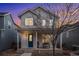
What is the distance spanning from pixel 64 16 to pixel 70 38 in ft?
1.49

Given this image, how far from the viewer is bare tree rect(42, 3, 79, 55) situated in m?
2.65

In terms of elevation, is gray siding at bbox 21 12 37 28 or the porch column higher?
gray siding at bbox 21 12 37 28

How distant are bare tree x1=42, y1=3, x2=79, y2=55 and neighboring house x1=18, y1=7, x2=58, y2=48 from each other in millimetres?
82

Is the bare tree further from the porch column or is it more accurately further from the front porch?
the porch column

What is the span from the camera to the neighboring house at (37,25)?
266cm

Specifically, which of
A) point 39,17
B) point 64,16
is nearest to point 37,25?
point 39,17

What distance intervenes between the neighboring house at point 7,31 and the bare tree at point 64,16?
0.80 metres

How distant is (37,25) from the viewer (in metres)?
2.67

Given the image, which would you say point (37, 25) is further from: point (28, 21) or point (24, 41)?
point (24, 41)

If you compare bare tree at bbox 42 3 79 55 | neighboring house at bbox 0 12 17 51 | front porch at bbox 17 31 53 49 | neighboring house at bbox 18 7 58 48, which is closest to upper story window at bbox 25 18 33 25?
neighboring house at bbox 18 7 58 48

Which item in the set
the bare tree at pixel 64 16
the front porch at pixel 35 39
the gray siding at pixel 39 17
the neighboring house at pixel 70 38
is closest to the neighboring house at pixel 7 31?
the front porch at pixel 35 39

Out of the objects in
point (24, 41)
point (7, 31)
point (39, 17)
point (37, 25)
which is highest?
point (39, 17)

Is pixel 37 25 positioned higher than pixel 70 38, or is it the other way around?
pixel 37 25

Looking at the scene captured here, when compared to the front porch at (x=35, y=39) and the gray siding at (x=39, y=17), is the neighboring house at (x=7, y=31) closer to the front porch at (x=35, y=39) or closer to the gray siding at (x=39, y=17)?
the front porch at (x=35, y=39)
